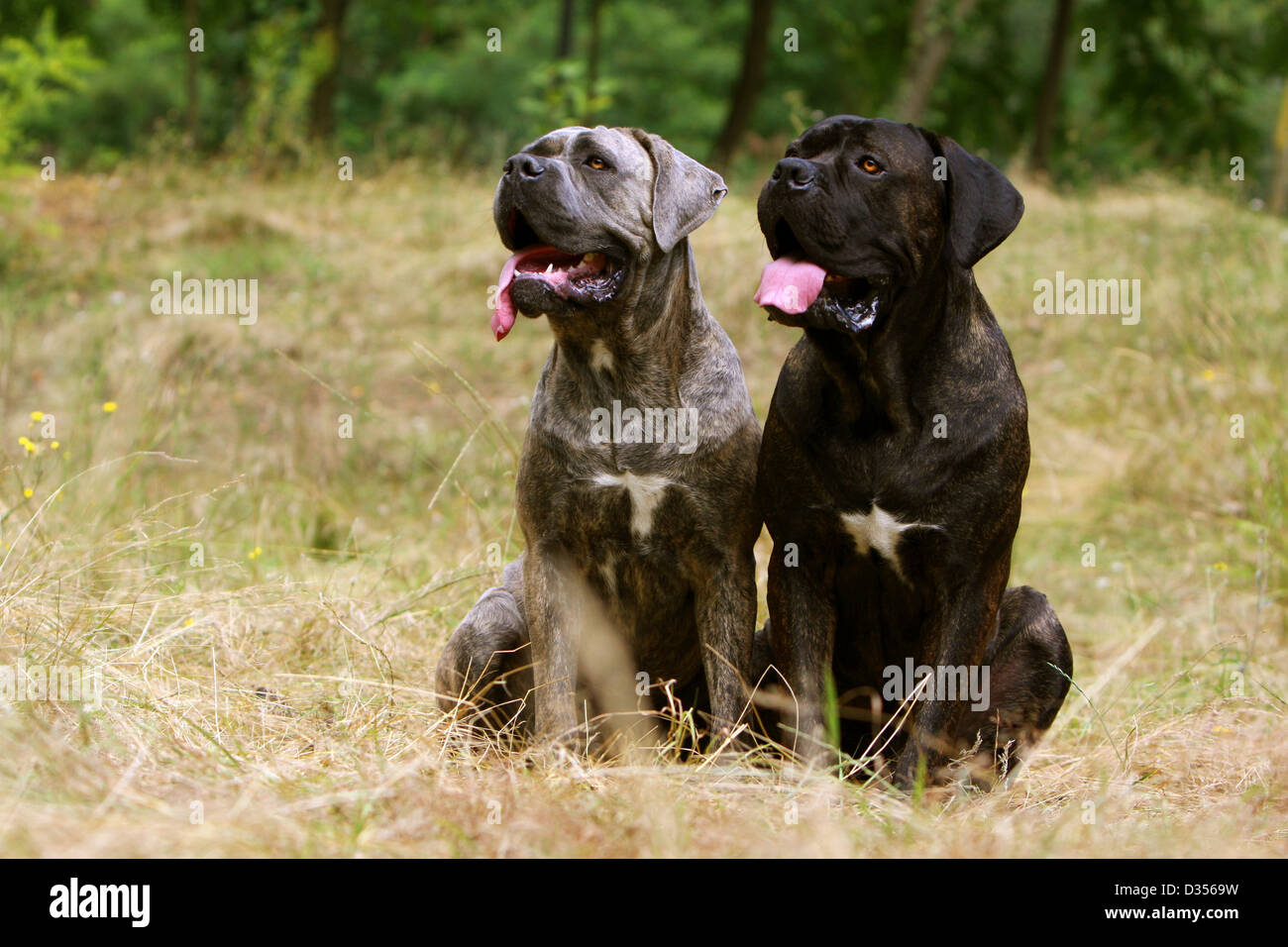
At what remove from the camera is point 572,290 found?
3559 millimetres

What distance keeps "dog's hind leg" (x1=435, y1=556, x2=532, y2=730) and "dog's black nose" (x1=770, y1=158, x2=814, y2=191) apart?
5.03 feet

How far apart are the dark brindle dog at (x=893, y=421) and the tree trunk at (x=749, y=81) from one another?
1437 cm

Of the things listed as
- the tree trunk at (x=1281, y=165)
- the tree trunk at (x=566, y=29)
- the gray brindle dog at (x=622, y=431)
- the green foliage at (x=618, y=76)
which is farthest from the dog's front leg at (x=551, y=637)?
the tree trunk at (x=1281, y=165)

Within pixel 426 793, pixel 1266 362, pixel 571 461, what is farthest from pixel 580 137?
pixel 1266 362

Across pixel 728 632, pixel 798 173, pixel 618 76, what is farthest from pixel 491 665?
pixel 618 76

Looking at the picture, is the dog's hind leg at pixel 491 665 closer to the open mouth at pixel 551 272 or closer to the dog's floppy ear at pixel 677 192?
the open mouth at pixel 551 272

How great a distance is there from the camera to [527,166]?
353cm

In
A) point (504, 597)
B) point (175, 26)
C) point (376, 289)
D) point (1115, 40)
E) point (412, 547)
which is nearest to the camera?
point (504, 597)

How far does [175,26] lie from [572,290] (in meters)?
13.6

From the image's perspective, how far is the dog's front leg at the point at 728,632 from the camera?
3654 millimetres

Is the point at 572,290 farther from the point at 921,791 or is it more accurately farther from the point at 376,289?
the point at 376,289

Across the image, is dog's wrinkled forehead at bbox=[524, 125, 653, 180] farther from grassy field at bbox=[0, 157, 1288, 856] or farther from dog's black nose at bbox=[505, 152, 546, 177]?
grassy field at bbox=[0, 157, 1288, 856]

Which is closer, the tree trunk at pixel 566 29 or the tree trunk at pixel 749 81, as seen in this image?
the tree trunk at pixel 566 29

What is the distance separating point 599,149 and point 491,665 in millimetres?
1556
